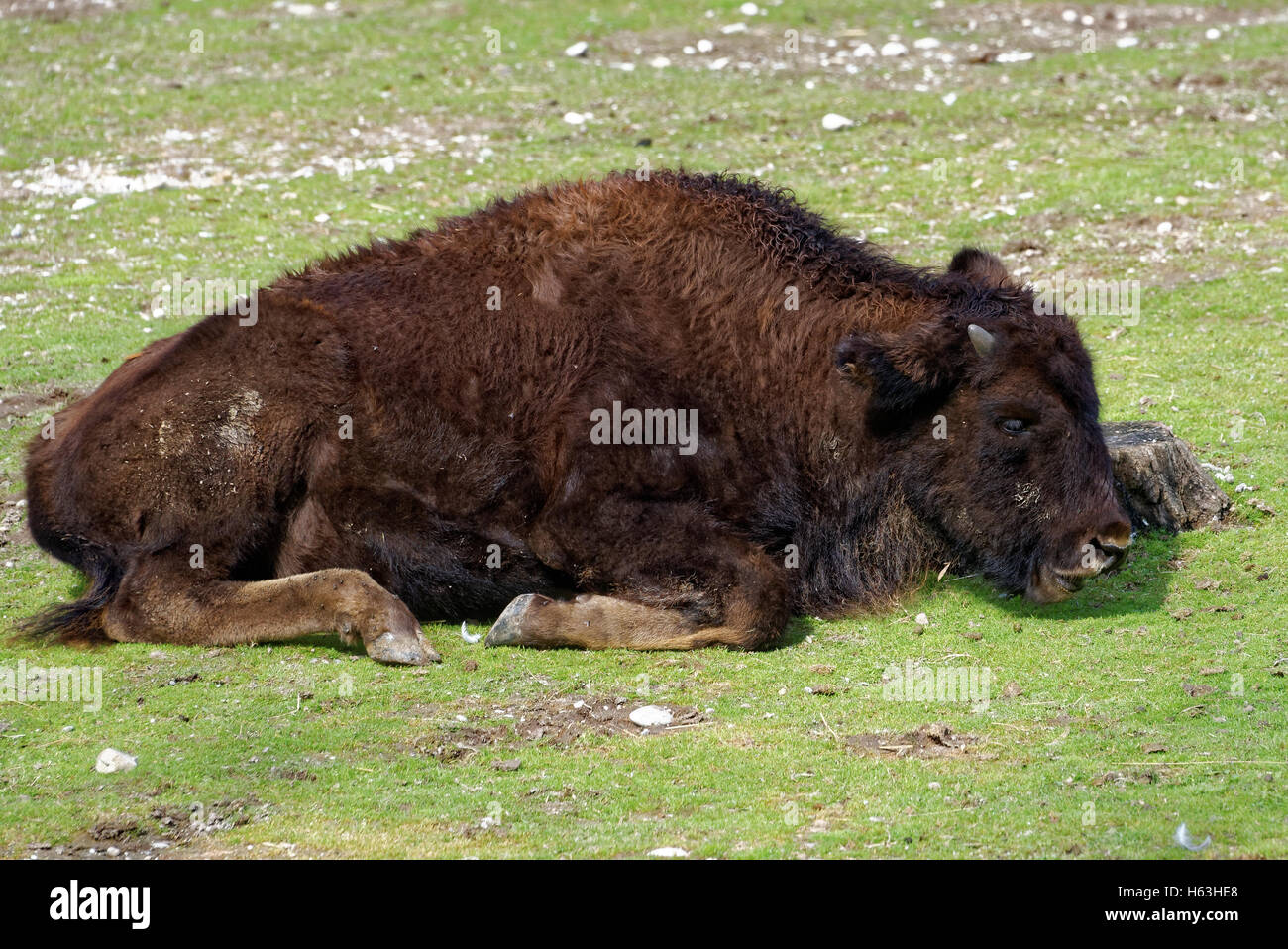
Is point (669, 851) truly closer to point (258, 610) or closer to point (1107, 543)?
point (258, 610)

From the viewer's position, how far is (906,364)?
23.7 feet

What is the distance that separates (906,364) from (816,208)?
6.95 metres

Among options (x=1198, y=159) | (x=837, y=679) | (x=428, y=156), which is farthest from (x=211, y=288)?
(x=1198, y=159)

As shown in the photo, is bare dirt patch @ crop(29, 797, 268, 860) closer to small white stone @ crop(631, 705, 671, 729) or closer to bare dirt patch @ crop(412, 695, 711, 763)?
bare dirt patch @ crop(412, 695, 711, 763)

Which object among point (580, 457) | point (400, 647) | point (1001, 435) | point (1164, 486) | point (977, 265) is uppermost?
point (977, 265)

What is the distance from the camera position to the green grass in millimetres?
5262

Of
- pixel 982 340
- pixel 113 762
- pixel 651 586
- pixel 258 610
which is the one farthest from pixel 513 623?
pixel 982 340

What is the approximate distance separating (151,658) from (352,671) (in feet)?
3.33

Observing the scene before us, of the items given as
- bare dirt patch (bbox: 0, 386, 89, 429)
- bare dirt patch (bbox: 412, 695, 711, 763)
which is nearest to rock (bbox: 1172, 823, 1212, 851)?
bare dirt patch (bbox: 412, 695, 711, 763)

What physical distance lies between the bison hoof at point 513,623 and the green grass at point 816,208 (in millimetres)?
85

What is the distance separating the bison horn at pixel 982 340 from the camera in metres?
7.22

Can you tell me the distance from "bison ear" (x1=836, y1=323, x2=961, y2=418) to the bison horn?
0.10 metres

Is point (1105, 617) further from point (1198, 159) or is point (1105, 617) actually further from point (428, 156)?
point (428, 156)

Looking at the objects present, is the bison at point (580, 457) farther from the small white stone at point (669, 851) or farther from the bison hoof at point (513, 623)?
the small white stone at point (669, 851)
